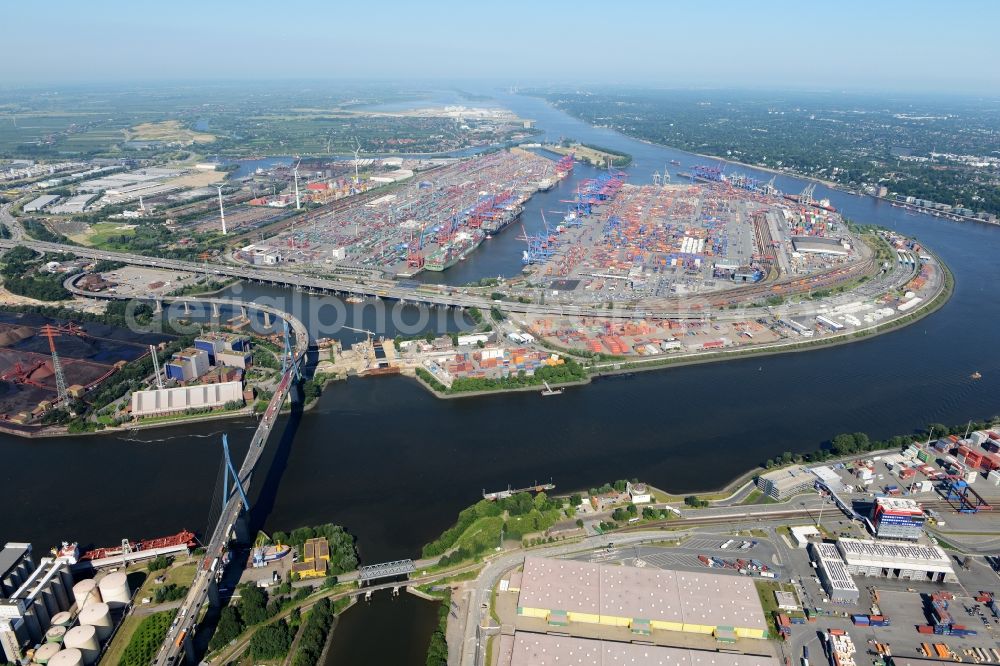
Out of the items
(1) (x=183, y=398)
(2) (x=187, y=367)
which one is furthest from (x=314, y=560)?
(2) (x=187, y=367)

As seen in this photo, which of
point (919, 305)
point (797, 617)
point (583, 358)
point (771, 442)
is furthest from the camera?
point (919, 305)

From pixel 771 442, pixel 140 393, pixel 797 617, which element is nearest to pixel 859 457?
pixel 771 442

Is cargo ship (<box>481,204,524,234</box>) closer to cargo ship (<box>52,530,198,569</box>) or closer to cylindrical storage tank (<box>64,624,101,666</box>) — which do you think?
cargo ship (<box>52,530,198,569</box>)

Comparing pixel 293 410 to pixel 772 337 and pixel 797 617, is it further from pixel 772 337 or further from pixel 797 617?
pixel 772 337

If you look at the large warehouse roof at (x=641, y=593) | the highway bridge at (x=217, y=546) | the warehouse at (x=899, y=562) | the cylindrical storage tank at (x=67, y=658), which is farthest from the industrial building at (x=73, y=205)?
the warehouse at (x=899, y=562)

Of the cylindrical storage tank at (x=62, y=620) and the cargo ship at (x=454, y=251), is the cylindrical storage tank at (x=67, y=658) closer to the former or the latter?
the cylindrical storage tank at (x=62, y=620)

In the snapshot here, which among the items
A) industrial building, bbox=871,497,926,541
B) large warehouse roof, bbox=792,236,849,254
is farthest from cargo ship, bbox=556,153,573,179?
industrial building, bbox=871,497,926,541
